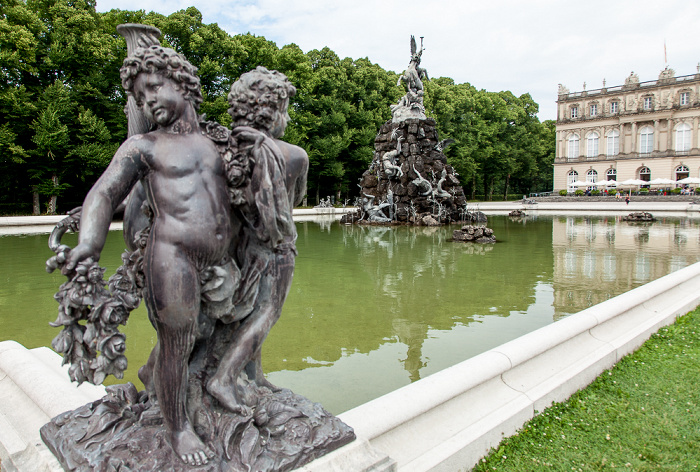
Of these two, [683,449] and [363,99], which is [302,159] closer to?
[683,449]

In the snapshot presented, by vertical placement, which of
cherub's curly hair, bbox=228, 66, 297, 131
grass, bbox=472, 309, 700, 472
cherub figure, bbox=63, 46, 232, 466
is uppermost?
cherub's curly hair, bbox=228, 66, 297, 131

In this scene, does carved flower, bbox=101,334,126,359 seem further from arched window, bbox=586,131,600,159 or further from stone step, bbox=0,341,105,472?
arched window, bbox=586,131,600,159

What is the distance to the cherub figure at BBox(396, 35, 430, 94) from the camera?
24609mm

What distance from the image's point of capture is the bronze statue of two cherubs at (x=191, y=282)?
1.88m

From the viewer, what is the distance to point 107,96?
25938 millimetres

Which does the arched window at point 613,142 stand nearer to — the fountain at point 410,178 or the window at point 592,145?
the window at point 592,145

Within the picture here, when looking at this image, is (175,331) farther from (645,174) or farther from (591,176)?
(591,176)

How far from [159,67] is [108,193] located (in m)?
0.55

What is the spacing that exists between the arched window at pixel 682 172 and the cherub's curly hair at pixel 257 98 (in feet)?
197

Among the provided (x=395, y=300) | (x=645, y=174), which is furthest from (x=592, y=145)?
(x=395, y=300)

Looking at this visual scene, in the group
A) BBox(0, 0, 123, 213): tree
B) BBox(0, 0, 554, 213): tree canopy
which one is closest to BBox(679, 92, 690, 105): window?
BBox(0, 0, 554, 213): tree canopy

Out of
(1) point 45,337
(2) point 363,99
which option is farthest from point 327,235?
(2) point 363,99

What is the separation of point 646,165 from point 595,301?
179 ft

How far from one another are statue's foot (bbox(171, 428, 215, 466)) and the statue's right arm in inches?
32.0
